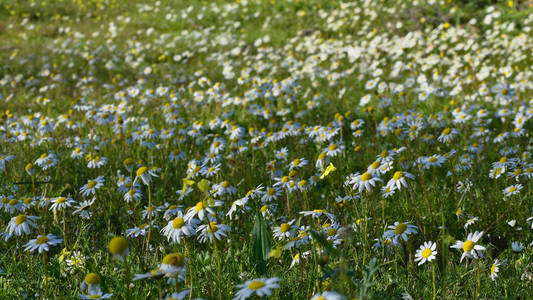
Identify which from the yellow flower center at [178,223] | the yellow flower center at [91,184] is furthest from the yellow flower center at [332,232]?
the yellow flower center at [91,184]

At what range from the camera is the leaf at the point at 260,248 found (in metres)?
1.75

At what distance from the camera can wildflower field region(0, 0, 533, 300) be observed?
1801 millimetres

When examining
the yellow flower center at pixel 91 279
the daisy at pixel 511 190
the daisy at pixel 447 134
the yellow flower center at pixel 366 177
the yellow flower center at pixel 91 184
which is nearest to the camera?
the yellow flower center at pixel 91 279

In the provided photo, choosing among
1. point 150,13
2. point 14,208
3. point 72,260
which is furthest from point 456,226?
point 150,13

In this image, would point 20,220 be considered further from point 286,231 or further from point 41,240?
point 286,231

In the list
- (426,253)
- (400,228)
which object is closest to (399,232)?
(400,228)

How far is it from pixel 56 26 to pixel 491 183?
45.2ft

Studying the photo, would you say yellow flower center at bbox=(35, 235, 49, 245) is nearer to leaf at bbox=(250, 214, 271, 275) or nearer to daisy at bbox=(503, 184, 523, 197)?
leaf at bbox=(250, 214, 271, 275)

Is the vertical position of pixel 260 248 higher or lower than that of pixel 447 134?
higher

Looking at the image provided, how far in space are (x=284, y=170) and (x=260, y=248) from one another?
1.76 m

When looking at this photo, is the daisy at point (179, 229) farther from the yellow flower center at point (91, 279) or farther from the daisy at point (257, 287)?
the daisy at point (257, 287)

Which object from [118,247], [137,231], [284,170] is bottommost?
[284,170]

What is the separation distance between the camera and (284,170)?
3.49 m

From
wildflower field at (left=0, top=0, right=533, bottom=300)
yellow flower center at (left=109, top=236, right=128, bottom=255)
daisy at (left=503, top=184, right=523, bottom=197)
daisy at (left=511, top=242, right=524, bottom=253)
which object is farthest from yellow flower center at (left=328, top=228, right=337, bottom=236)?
daisy at (left=503, top=184, right=523, bottom=197)
